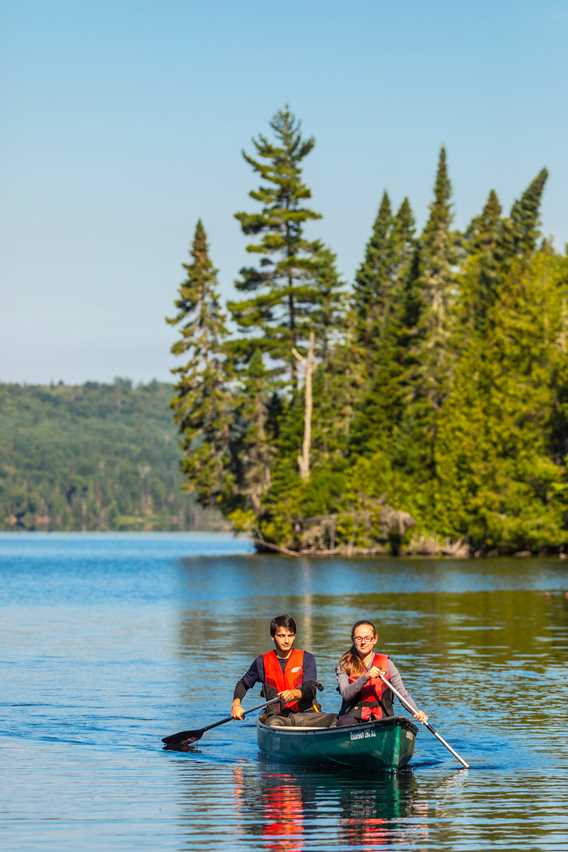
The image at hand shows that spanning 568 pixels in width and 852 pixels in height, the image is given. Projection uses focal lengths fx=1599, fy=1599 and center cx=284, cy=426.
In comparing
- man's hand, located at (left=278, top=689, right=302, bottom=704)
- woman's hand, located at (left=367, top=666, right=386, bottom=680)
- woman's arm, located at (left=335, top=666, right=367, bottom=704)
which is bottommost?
man's hand, located at (left=278, top=689, right=302, bottom=704)

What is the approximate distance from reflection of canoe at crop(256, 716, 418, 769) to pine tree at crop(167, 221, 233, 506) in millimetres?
81279

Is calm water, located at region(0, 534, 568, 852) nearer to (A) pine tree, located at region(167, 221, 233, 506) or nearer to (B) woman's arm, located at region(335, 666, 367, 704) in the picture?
(B) woman's arm, located at region(335, 666, 367, 704)

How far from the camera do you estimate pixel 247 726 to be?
2398 centimetres

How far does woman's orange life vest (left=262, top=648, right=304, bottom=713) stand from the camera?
1955 centimetres

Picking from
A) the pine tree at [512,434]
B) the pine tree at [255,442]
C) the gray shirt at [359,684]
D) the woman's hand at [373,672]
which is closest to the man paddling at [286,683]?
the gray shirt at [359,684]

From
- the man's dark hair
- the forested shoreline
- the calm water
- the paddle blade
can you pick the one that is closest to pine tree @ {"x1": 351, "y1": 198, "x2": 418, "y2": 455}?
the forested shoreline

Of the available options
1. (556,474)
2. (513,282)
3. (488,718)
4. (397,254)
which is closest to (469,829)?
(488,718)

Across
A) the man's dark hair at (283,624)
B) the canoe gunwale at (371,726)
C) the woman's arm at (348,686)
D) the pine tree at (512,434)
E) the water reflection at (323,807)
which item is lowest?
the water reflection at (323,807)

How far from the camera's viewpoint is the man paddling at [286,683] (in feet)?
63.7

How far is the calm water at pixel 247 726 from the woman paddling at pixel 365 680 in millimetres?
745

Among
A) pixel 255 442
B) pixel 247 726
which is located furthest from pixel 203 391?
pixel 247 726

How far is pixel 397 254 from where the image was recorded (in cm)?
12144

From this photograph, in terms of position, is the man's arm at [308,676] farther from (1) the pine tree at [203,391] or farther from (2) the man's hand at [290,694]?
(1) the pine tree at [203,391]

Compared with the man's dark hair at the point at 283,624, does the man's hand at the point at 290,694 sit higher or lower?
lower
